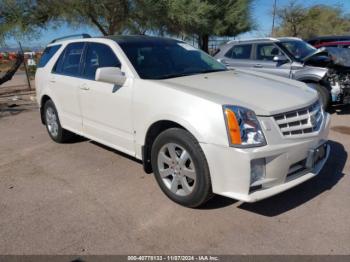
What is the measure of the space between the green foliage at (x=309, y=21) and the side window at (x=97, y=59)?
39.5 metres

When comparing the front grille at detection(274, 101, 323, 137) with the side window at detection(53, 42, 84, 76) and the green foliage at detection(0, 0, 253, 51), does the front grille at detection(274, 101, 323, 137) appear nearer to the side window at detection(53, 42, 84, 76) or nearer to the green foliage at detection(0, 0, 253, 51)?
the side window at detection(53, 42, 84, 76)

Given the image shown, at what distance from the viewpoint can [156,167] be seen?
375 centimetres

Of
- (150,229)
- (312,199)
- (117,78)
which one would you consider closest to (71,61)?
(117,78)

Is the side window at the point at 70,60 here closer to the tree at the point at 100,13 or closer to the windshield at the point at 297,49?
the windshield at the point at 297,49

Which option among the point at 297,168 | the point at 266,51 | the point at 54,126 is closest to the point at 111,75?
the point at 297,168

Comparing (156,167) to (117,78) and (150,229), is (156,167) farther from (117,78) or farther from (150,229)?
(117,78)

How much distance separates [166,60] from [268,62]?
4357 millimetres

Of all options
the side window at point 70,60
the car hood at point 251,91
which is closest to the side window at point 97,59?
the side window at point 70,60

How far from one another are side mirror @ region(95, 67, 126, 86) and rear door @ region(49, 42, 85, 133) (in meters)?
1.03

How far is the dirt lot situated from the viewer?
2.96 meters

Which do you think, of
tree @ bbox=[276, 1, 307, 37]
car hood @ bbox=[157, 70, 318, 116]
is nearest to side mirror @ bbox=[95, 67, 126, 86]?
car hood @ bbox=[157, 70, 318, 116]

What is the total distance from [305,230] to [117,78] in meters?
2.54

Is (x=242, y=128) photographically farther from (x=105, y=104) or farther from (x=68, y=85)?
(x=68, y=85)

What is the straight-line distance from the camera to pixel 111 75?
386cm
